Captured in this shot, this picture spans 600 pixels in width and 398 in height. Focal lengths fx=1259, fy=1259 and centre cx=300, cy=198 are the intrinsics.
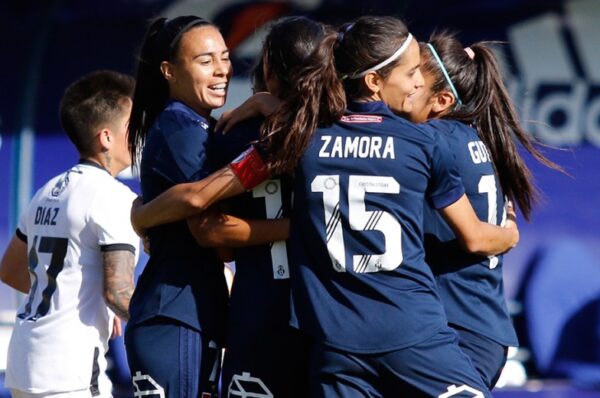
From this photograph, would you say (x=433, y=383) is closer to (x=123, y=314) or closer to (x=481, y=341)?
(x=481, y=341)

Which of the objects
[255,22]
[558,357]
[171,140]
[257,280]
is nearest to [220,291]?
[257,280]

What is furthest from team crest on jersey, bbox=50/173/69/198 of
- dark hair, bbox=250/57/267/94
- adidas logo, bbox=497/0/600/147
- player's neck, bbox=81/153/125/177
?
adidas logo, bbox=497/0/600/147

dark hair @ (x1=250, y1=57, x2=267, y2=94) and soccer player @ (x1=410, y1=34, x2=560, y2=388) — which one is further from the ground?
dark hair @ (x1=250, y1=57, x2=267, y2=94)

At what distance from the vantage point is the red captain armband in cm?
343

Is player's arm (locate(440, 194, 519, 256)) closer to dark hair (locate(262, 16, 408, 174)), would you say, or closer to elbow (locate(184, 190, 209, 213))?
dark hair (locate(262, 16, 408, 174))

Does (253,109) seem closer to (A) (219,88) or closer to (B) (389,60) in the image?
(A) (219,88)

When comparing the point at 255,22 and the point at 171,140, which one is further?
the point at 255,22

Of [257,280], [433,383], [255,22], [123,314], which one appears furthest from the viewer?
[255,22]

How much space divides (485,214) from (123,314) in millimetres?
1199

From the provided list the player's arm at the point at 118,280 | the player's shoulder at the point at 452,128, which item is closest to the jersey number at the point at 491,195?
the player's shoulder at the point at 452,128

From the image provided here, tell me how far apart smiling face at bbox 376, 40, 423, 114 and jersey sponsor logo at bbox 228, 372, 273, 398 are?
846 mm

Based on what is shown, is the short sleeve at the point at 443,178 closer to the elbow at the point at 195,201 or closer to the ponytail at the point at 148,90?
the elbow at the point at 195,201

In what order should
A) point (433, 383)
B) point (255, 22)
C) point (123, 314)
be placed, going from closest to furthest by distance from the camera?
1. point (433, 383)
2. point (123, 314)
3. point (255, 22)

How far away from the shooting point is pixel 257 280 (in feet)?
11.5
